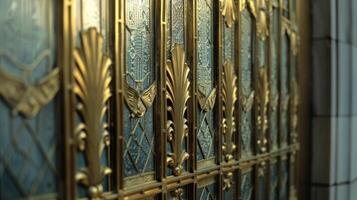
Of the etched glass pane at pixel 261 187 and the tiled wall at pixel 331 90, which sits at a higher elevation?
the tiled wall at pixel 331 90

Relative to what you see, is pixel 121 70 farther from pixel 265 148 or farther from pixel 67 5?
pixel 265 148

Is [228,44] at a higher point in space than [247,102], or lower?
higher

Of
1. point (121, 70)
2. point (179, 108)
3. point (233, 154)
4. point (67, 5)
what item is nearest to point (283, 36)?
point (233, 154)

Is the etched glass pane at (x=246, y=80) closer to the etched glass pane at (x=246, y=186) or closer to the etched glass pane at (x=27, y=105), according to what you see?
the etched glass pane at (x=246, y=186)

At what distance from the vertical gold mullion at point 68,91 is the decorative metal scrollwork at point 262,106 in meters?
1.49

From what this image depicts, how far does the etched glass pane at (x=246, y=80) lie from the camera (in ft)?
8.04

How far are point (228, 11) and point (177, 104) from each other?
2.08 feet

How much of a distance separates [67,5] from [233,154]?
50.0 inches

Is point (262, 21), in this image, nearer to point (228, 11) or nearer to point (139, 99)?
point (228, 11)

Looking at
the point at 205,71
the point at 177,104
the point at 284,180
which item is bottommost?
the point at 284,180

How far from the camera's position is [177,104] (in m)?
1.81

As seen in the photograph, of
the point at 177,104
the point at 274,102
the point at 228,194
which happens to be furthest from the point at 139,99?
the point at 274,102

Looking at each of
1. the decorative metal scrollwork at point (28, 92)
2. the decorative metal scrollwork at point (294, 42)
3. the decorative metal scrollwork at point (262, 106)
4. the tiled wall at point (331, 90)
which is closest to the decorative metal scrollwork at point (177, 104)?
the decorative metal scrollwork at point (28, 92)

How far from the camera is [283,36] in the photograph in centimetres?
304
